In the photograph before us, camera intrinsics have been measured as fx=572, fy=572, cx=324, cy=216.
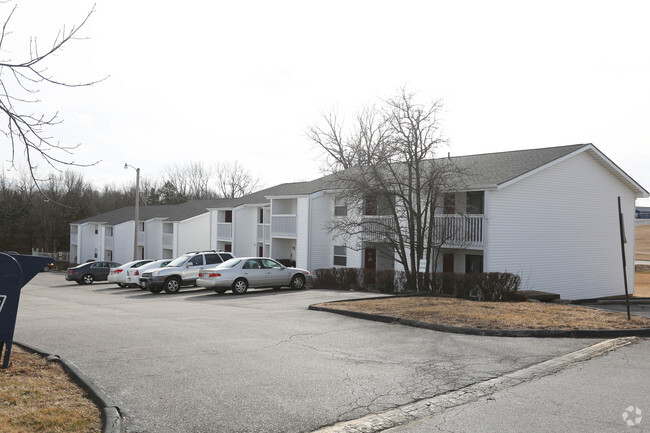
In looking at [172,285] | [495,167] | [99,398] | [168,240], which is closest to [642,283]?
[495,167]

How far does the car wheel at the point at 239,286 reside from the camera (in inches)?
911

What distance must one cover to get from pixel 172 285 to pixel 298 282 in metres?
5.88

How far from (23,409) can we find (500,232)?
21.8 m

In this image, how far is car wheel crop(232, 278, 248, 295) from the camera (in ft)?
75.9

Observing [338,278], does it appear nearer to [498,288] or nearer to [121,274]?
[498,288]

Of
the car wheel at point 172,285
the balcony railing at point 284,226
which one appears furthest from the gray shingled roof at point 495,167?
the car wheel at point 172,285

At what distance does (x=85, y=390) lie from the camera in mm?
6977

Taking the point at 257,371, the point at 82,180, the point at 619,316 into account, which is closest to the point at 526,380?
the point at 257,371

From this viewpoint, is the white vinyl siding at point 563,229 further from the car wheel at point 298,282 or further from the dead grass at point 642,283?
the car wheel at point 298,282

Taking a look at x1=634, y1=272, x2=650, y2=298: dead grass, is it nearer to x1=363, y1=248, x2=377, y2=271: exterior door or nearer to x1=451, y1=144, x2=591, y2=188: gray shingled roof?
x1=451, y1=144, x2=591, y2=188: gray shingled roof

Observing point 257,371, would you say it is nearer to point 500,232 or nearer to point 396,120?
point 396,120

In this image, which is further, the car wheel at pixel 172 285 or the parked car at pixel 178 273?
Result: the car wheel at pixel 172 285

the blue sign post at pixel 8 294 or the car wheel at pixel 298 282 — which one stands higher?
the blue sign post at pixel 8 294

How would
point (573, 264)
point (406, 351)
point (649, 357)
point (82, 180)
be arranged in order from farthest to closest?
point (82, 180) < point (573, 264) < point (406, 351) < point (649, 357)
